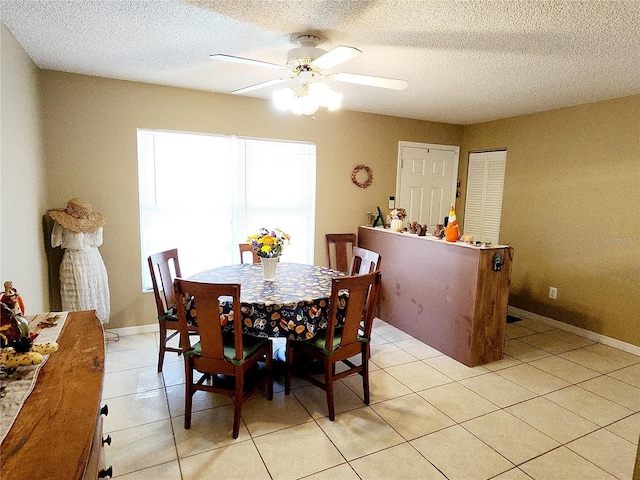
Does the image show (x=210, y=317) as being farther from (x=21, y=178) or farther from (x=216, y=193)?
(x=216, y=193)

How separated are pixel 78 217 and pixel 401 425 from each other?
9.54 feet

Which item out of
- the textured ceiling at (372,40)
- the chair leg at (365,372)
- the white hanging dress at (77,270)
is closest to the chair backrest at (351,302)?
the chair leg at (365,372)

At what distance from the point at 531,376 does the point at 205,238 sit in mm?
3169

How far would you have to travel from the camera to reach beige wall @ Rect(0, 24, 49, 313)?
2.07m

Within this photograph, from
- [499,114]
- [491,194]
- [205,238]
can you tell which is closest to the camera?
[205,238]

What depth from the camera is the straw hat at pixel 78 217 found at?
9.39ft

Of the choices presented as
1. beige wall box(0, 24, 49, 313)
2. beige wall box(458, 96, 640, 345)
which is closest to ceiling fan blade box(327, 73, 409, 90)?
beige wall box(0, 24, 49, 313)

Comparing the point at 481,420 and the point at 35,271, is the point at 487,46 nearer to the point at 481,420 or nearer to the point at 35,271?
the point at 481,420

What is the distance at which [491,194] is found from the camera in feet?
15.2

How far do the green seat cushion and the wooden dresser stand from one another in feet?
2.72

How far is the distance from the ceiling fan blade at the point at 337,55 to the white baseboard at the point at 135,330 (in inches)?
116

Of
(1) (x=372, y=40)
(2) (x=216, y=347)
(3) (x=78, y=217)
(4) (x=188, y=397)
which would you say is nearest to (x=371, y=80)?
(1) (x=372, y=40)

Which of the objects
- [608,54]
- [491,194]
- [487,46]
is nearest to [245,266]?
[487,46]

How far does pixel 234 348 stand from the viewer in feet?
7.16
